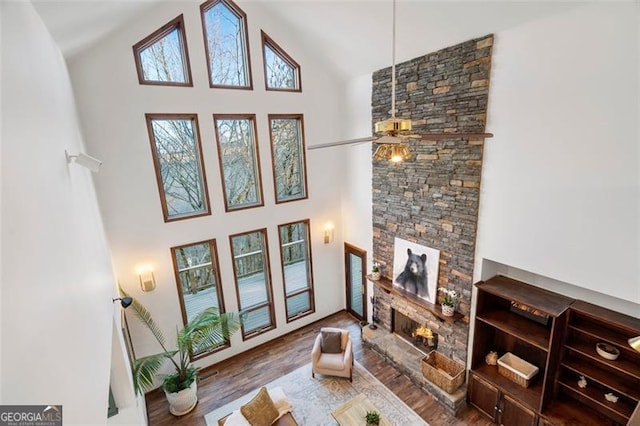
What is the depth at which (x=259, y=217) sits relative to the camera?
641 cm

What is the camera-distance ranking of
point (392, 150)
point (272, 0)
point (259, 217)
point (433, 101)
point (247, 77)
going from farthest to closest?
point (259, 217) < point (247, 77) < point (272, 0) < point (433, 101) < point (392, 150)

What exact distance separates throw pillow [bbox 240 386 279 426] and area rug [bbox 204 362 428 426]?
814mm

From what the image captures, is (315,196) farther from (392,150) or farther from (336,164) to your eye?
(392,150)

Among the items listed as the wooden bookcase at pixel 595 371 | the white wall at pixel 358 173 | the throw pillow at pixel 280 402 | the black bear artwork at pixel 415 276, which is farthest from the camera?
the white wall at pixel 358 173

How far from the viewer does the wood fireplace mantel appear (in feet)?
16.9

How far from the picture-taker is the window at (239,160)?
5.89m

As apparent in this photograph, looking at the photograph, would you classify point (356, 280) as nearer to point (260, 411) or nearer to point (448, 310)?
point (448, 310)

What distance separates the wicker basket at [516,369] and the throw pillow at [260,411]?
140 inches

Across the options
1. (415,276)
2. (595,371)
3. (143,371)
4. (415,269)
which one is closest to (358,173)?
(415,269)

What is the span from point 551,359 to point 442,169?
2.98 meters

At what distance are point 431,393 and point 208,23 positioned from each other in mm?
7526

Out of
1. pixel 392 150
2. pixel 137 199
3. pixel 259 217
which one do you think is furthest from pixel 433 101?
pixel 137 199

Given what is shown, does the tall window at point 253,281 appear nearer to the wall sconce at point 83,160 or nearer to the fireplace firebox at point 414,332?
the fireplace firebox at point 414,332

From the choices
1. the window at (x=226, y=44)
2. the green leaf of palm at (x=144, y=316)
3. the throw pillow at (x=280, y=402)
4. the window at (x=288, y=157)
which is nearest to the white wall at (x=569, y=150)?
the window at (x=288, y=157)
